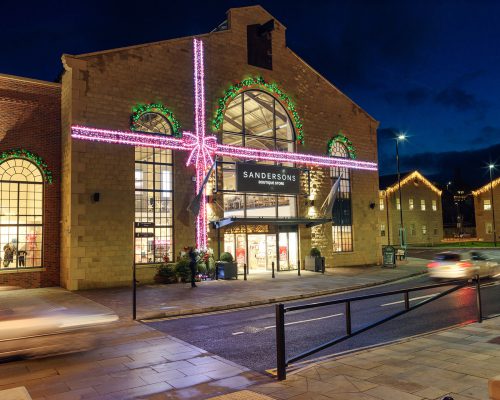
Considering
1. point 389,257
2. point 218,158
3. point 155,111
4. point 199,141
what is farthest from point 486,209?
point 155,111

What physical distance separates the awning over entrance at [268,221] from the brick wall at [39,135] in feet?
24.8

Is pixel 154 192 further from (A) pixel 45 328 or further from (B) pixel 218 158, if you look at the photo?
(A) pixel 45 328

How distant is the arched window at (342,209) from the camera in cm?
2812

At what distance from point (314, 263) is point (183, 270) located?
Answer: 800 cm

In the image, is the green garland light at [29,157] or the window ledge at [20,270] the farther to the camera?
the green garland light at [29,157]

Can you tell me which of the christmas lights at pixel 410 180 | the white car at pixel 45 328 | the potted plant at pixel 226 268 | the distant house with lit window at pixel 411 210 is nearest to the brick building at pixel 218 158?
the potted plant at pixel 226 268

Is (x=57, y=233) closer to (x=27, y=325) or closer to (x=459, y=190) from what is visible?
(x=27, y=325)

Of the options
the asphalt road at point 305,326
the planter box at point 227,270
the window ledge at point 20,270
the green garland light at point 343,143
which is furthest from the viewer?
the green garland light at point 343,143

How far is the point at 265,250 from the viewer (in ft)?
82.5

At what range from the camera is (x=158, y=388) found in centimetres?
650

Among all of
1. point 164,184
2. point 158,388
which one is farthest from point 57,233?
point 158,388

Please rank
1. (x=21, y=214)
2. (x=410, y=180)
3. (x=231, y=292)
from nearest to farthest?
(x=231, y=292) < (x=21, y=214) < (x=410, y=180)

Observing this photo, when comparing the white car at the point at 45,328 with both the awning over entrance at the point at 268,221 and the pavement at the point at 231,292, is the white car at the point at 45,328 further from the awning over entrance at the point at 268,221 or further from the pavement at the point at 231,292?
the awning over entrance at the point at 268,221

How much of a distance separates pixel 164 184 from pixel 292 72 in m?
11.1
